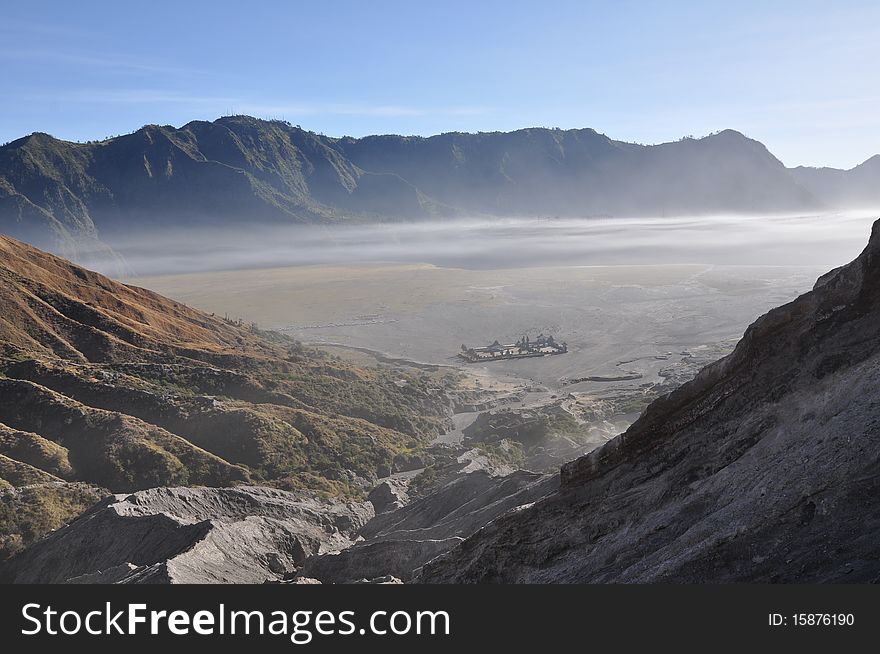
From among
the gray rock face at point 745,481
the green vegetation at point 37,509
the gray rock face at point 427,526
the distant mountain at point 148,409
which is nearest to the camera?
the gray rock face at point 745,481

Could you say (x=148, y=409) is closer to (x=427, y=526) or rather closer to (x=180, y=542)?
(x=180, y=542)

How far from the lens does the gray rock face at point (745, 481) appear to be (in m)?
10.8

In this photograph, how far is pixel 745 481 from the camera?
12805 mm

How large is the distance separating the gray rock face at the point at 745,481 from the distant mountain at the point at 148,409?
18152mm

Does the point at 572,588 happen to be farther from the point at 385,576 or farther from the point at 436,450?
the point at 436,450

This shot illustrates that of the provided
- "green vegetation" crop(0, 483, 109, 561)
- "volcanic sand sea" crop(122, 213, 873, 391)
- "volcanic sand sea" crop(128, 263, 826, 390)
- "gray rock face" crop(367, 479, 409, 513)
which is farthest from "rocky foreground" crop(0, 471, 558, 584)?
"volcanic sand sea" crop(128, 263, 826, 390)

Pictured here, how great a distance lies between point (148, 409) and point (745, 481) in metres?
32.3

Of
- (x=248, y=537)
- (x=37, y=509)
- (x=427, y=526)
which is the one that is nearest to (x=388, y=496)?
(x=427, y=526)

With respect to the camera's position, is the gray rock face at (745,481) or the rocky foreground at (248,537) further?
the rocky foreground at (248,537)

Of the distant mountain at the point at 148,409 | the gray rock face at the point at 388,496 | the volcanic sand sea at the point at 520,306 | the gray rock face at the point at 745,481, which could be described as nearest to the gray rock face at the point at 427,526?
the gray rock face at the point at 388,496

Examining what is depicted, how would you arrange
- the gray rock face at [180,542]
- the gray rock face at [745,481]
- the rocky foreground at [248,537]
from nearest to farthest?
the gray rock face at [745,481] → the gray rock face at [180,542] → the rocky foreground at [248,537]

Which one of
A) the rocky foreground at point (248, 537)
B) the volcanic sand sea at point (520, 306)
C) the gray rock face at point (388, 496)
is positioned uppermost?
the volcanic sand sea at point (520, 306)

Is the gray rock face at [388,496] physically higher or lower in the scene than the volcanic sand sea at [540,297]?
lower

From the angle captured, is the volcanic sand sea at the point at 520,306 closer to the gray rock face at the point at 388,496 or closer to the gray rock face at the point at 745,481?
the gray rock face at the point at 388,496
